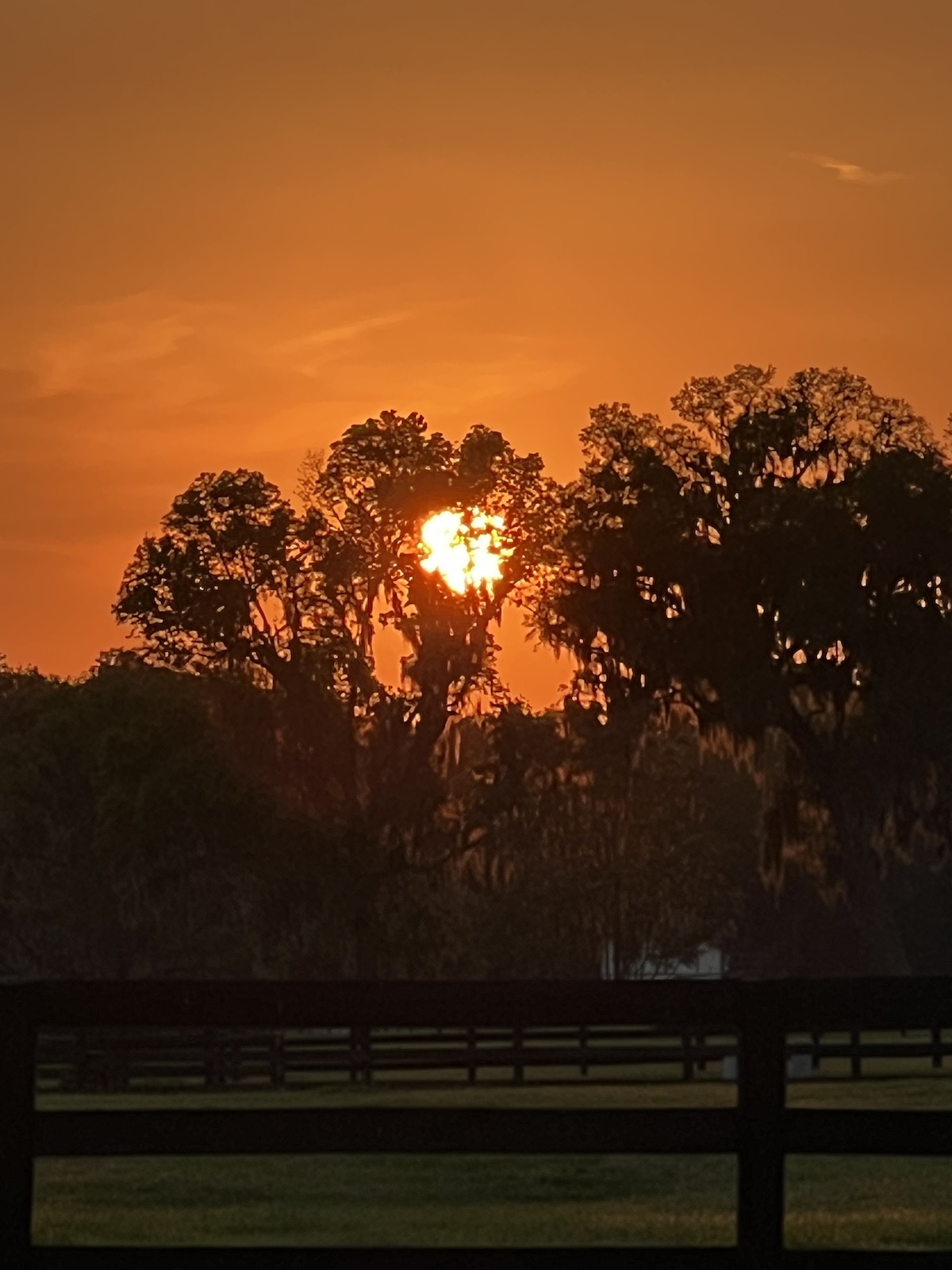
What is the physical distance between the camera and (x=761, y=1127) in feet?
25.2

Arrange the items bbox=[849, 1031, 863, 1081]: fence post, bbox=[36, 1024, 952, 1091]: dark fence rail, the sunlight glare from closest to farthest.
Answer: bbox=[849, 1031, 863, 1081]: fence post → bbox=[36, 1024, 952, 1091]: dark fence rail → the sunlight glare

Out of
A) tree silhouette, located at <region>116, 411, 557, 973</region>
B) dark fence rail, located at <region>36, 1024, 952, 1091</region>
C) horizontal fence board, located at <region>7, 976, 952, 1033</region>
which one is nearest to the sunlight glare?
tree silhouette, located at <region>116, 411, 557, 973</region>

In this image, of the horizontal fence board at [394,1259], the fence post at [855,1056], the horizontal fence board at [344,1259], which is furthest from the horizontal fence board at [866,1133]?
the fence post at [855,1056]

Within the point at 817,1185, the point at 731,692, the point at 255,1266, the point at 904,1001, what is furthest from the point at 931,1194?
the point at 731,692

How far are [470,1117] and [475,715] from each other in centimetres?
4763

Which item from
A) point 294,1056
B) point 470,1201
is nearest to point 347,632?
point 294,1056

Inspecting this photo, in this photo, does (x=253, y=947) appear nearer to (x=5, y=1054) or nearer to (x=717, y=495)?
(x=717, y=495)

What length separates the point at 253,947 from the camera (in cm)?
4991

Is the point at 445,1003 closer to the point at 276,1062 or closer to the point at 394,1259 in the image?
the point at 394,1259

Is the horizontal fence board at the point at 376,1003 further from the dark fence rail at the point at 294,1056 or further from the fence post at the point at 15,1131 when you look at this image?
the dark fence rail at the point at 294,1056

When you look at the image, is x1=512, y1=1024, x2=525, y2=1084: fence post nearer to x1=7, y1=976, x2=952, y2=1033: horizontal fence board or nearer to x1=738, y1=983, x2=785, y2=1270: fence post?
x1=7, y1=976, x2=952, y2=1033: horizontal fence board

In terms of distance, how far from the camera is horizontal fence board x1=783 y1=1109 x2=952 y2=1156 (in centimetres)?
769

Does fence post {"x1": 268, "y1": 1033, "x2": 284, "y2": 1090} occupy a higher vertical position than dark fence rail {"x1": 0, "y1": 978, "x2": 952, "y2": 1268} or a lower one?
lower

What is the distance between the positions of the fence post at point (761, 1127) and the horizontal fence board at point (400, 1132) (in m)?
0.08
